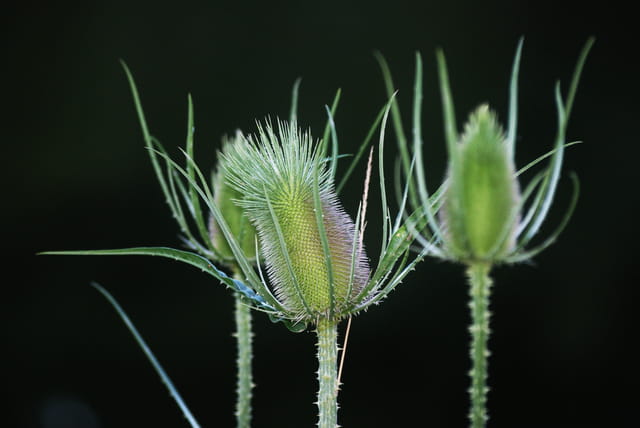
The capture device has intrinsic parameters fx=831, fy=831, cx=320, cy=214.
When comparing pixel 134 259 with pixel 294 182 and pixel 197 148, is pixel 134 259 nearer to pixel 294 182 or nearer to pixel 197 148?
pixel 197 148

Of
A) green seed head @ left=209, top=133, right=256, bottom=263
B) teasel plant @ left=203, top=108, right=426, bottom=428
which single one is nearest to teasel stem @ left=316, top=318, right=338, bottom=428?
teasel plant @ left=203, top=108, right=426, bottom=428

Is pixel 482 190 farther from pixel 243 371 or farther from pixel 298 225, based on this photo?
pixel 243 371

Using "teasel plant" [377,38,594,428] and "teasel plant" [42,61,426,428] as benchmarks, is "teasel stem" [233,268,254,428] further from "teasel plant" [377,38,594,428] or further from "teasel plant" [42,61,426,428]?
"teasel plant" [377,38,594,428]

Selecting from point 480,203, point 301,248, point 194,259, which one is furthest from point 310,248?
point 480,203

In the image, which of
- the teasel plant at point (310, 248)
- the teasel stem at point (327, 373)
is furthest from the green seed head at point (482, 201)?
the teasel stem at point (327, 373)

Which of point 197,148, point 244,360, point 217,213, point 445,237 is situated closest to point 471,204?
point 445,237

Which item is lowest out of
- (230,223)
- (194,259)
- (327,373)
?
(327,373)
